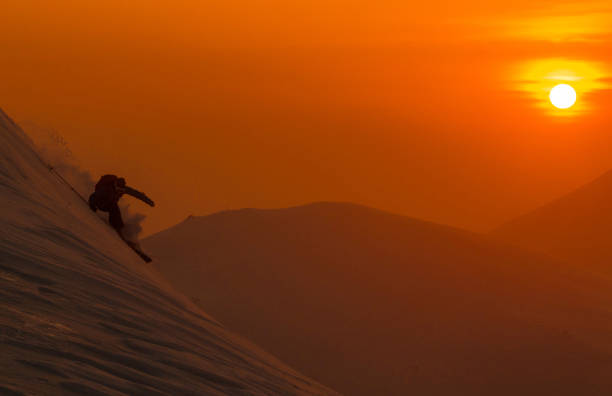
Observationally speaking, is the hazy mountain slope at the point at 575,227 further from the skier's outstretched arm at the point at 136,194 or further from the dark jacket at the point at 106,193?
the dark jacket at the point at 106,193

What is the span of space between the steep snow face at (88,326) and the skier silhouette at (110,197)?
7.72 feet

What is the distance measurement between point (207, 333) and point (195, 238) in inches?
803

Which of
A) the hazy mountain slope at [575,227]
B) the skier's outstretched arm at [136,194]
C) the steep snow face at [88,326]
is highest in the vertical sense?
the hazy mountain slope at [575,227]

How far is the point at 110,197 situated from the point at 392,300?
537 inches

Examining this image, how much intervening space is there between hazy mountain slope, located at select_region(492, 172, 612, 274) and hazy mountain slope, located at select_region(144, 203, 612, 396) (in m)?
66.0

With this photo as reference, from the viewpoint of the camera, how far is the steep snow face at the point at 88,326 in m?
4.22

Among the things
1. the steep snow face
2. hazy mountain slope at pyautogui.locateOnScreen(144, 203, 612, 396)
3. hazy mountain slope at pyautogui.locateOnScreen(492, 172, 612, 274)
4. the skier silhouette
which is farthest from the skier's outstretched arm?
hazy mountain slope at pyautogui.locateOnScreen(492, 172, 612, 274)

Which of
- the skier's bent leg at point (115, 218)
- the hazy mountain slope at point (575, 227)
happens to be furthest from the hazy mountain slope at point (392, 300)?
the hazy mountain slope at point (575, 227)

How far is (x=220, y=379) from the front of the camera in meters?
5.71

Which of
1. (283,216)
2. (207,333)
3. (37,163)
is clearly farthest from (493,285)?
(207,333)

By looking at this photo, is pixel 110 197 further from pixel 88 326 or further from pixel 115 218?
pixel 88 326

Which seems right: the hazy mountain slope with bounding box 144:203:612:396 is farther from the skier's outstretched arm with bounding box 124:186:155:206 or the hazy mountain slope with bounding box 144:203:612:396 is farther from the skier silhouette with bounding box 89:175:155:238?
the skier silhouette with bounding box 89:175:155:238

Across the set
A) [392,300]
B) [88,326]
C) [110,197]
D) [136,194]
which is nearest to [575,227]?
[392,300]

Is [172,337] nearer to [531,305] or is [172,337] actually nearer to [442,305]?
[442,305]
